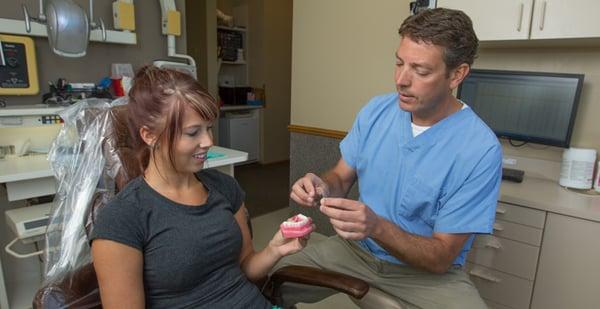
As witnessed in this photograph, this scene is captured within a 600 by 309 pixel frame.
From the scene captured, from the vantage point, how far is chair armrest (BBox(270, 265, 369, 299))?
1.11 meters

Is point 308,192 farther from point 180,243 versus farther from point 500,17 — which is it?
point 500,17

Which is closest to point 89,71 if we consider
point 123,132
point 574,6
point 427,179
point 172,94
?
point 123,132

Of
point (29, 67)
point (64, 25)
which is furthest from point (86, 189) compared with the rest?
point (29, 67)

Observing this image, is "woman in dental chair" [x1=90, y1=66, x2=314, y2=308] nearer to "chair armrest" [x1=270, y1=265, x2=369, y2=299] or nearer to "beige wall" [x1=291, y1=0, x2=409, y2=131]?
"chair armrest" [x1=270, y1=265, x2=369, y2=299]

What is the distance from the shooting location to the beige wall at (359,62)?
74.9 inches

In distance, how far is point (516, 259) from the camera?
5.79ft

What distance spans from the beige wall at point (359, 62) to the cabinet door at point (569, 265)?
54 centimetres

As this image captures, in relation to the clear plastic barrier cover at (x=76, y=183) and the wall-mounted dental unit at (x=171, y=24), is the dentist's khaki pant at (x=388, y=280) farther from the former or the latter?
the wall-mounted dental unit at (x=171, y=24)

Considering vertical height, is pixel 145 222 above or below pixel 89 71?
below

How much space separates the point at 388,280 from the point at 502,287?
0.84 metres

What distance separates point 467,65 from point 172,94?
908mm

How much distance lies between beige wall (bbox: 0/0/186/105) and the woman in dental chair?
1587 millimetres

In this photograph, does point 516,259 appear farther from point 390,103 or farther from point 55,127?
point 55,127

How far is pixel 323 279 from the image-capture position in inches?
45.6
